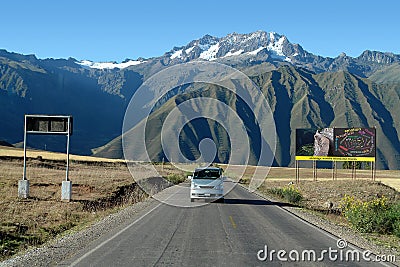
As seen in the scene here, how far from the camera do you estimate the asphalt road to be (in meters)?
11.2

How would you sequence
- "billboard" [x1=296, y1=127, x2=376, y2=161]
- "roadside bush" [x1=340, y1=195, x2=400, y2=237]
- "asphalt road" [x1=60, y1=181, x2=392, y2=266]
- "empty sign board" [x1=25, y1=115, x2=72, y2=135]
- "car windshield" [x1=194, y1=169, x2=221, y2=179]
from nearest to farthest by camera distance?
"asphalt road" [x1=60, y1=181, x2=392, y2=266]
"roadside bush" [x1=340, y1=195, x2=400, y2=237]
"car windshield" [x1=194, y1=169, x2=221, y2=179]
"empty sign board" [x1=25, y1=115, x2=72, y2=135]
"billboard" [x1=296, y1=127, x2=376, y2=161]


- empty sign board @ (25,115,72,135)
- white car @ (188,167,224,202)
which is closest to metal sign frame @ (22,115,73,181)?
empty sign board @ (25,115,72,135)

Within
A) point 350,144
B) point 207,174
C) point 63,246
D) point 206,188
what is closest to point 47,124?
point 207,174

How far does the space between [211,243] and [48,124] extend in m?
17.5

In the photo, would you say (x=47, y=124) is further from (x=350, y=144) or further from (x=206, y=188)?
(x=350, y=144)

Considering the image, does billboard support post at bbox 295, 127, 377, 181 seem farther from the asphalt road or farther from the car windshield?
the asphalt road

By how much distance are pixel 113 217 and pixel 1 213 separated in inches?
176

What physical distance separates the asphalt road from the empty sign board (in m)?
9.85

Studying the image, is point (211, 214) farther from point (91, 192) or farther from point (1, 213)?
point (91, 192)

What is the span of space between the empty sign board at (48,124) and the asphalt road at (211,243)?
32.3ft

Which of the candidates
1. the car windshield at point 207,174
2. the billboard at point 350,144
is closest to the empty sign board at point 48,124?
the car windshield at point 207,174

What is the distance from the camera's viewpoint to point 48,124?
28344 mm

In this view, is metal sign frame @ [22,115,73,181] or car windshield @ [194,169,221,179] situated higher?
metal sign frame @ [22,115,73,181]

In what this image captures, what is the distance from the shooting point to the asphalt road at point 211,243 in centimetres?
1120
